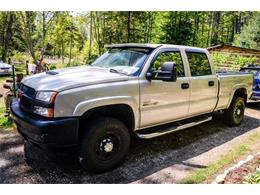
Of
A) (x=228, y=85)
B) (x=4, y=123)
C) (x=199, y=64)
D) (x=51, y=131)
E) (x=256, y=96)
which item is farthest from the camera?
(x=256, y=96)

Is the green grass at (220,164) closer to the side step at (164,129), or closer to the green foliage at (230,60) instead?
the side step at (164,129)

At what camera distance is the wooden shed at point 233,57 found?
20.8 metres

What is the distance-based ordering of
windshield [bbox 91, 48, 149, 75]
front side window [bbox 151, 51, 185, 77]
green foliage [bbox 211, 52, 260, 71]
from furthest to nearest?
1. green foliage [bbox 211, 52, 260, 71]
2. front side window [bbox 151, 51, 185, 77]
3. windshield [bbox 91, 48, 149, 75]

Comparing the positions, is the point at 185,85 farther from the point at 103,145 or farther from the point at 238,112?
the point at 238,112

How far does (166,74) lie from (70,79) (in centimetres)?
145

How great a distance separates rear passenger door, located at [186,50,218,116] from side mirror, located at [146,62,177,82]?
38.4 inches

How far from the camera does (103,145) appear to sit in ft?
13.3

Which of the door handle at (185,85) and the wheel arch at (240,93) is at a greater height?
the door handle at (185,85)

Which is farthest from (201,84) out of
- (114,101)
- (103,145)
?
(103,145)

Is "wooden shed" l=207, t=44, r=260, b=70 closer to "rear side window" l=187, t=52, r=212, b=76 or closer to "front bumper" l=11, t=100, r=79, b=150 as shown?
"rear side window" l=187, t=52, r=212, b=76

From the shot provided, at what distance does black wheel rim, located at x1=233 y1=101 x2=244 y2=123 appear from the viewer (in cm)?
684

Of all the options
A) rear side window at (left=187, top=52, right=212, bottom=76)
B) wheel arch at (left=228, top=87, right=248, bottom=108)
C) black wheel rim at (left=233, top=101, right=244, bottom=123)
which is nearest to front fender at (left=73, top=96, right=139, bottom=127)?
rear side window at (left=187, top=52, right=212, bottom=76)

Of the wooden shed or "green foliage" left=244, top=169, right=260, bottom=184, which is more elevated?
the wooden shed

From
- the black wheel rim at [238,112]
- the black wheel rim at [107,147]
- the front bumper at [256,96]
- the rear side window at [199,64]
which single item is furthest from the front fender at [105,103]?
the front bumper at [256,96]
